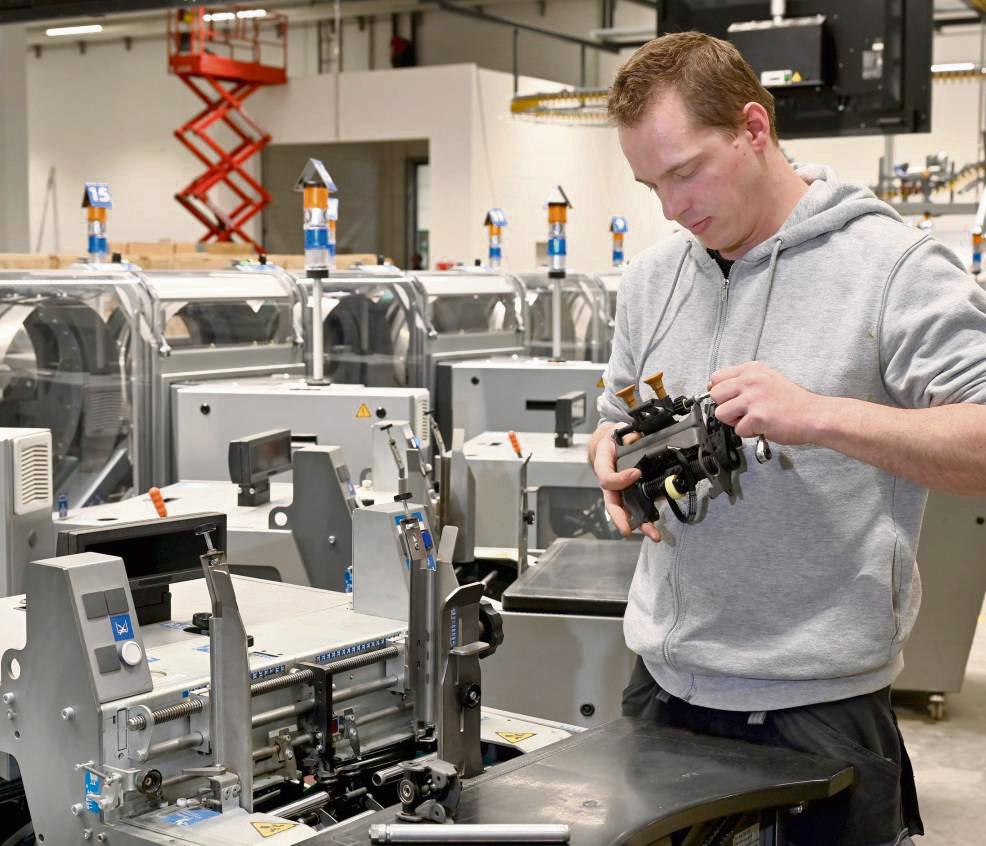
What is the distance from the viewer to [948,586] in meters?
4.23

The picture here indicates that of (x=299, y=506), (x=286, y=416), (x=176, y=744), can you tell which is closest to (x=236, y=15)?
(x=286, y=416)

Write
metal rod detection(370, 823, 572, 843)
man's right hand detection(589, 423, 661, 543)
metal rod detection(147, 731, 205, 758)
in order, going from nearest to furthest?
metal rod detection(370, 823, 572, 843)
metal rod detection(147, 731, 205, 758)
man's right hand detection(589, 423, 661, 543)

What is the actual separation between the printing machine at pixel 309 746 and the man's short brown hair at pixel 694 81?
0.61 m

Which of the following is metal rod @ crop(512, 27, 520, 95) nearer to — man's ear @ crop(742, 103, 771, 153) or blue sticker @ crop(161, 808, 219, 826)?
man's ear @ crop(742, 103, 771, 153)

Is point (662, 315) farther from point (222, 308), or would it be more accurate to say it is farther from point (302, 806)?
point (222, 308)

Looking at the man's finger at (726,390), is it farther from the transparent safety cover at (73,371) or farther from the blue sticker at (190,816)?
the transparent safety cover at (73,371)

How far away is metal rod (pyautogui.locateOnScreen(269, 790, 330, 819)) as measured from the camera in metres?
1.49

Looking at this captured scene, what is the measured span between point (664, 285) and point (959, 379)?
44 cm

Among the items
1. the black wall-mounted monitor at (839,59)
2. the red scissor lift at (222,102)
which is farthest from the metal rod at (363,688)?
the red scissor lift at (222,102)

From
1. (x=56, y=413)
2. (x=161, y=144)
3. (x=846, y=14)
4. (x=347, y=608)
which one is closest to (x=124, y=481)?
(x=56, y=413)

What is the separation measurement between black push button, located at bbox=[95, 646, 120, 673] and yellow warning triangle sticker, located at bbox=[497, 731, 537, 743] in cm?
56

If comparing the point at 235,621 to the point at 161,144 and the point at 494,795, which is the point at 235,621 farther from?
the point at 161,144

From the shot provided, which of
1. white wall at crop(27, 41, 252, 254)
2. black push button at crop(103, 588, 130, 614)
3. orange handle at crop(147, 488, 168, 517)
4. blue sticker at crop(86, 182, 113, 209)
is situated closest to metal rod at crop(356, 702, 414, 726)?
black push button at crop(103, 588, 130, 614)

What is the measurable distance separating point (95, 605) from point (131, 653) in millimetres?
77
